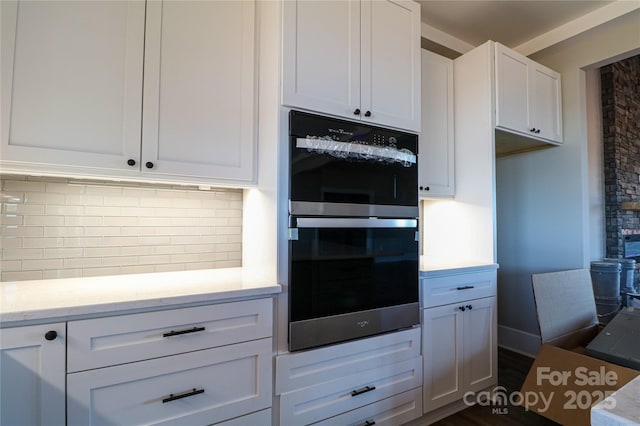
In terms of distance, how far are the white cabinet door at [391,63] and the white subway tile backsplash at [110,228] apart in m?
1.03

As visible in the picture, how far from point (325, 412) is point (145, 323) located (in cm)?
95

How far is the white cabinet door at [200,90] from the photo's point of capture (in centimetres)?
146

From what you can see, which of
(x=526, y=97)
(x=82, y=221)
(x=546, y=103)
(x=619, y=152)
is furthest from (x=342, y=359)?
(x=619, y=152)

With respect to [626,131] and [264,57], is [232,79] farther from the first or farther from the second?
[626,131]

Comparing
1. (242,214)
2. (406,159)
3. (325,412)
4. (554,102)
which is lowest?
(325,412)

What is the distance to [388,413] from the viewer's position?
5.65 feet

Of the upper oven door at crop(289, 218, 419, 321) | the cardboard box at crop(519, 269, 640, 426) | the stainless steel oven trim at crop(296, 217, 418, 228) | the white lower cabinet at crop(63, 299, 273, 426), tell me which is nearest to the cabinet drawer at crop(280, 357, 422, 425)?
the white lower cabinet at crop(63, 299, 273, 426)

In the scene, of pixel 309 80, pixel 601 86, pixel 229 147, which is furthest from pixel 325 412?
pixel 601 86

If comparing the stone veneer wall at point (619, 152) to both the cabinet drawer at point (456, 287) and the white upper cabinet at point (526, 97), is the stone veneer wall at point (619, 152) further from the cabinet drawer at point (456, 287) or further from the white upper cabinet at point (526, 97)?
the cabinet drawer at point (456, 287)

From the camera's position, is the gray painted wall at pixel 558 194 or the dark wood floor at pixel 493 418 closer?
the dark wood floor at pixel 493 418

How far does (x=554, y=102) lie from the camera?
8.97 ft

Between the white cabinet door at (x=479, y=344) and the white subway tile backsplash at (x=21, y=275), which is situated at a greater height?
the white subway tile backsplash at (x=21, y=275)

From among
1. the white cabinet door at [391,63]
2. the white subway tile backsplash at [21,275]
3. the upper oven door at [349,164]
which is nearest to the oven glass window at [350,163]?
the upper oven door at [349,164]

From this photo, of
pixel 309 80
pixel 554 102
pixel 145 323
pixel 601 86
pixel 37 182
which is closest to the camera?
pixel 145 323
